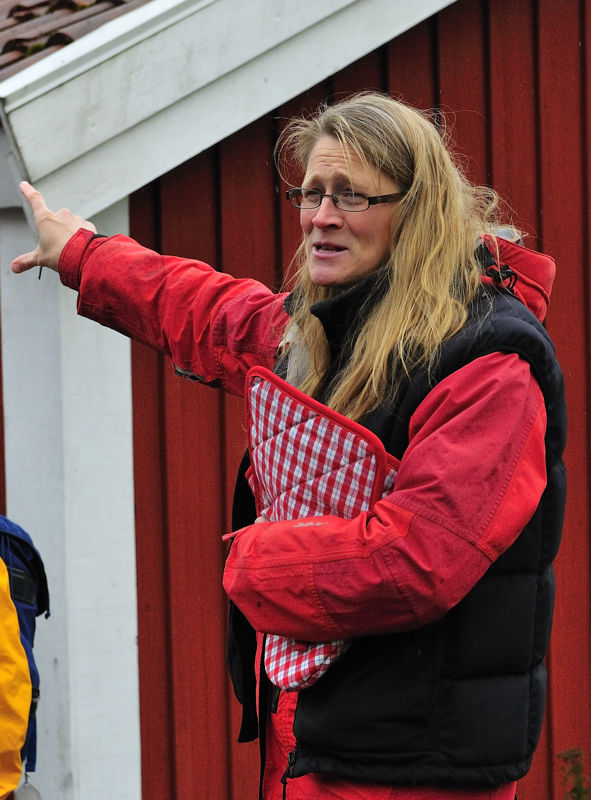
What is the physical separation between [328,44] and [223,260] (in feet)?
2.38

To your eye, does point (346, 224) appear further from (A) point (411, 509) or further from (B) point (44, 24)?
(B) point (44, 24)

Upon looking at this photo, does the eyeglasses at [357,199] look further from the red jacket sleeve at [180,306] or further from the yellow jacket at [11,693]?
the yellow jacket at [11,693]

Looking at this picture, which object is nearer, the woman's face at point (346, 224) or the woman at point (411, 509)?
the woman at point (411, 509)

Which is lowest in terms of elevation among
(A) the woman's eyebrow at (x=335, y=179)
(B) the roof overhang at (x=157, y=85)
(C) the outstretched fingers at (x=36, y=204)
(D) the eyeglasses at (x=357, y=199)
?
(D) the eyeglasses at (x=357, y=199)

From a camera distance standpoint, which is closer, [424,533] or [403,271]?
[424,533]

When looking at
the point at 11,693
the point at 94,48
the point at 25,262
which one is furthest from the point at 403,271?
the point at 94,48

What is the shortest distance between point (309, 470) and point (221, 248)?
1620 mm

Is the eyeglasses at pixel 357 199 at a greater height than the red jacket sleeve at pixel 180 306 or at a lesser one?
greater

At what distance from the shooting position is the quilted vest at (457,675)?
5.19ft

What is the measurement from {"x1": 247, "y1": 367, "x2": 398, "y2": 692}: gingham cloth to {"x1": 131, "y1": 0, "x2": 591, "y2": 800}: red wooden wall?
1393mm

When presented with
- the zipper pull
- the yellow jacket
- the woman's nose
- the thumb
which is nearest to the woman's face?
the woman's nose

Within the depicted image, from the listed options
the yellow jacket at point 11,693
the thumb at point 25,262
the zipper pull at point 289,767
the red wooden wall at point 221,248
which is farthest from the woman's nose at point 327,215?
the red wooden wall at point 221,248

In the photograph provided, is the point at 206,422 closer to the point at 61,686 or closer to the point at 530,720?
the point at 61,686

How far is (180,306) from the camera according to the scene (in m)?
2.13
